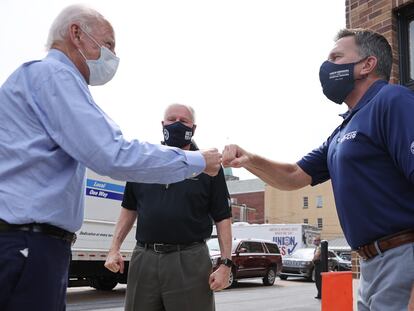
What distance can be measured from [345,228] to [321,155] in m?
0.65

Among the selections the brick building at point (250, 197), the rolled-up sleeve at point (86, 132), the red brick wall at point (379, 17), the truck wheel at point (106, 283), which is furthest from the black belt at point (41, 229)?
the brick building at point (250, 197)

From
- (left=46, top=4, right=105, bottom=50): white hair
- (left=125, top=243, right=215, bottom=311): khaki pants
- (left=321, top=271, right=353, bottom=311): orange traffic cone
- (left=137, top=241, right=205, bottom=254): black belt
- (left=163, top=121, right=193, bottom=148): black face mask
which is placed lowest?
(left=321, top=271, right=353, bottom=311): orange traffic cone

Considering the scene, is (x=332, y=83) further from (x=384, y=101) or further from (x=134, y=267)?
(x=134, y=267)

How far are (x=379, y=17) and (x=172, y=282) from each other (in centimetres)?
437

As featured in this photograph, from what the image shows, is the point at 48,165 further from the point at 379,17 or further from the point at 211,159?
the point at 379,17

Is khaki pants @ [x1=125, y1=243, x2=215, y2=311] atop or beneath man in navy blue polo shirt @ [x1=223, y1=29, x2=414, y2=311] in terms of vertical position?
beneath

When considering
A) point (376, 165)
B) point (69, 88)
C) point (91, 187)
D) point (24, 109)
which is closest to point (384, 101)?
point (376, 165)

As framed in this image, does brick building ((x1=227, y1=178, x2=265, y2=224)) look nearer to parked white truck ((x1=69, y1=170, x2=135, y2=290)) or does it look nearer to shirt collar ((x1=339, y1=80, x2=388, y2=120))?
parked white truck ((x1=69, y1=170, x2=135, y2=290))

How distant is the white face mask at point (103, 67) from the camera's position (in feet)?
7.70

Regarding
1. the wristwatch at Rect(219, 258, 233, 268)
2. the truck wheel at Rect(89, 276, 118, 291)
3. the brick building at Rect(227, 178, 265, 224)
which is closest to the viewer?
the wristwatch at Rect(219, 258, 233, 268)

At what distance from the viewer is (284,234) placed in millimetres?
32188

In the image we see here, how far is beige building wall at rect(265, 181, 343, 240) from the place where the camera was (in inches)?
2591

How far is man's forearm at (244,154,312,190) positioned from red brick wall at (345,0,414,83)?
322cm

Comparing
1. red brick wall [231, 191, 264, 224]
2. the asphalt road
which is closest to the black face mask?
the asphalt road
